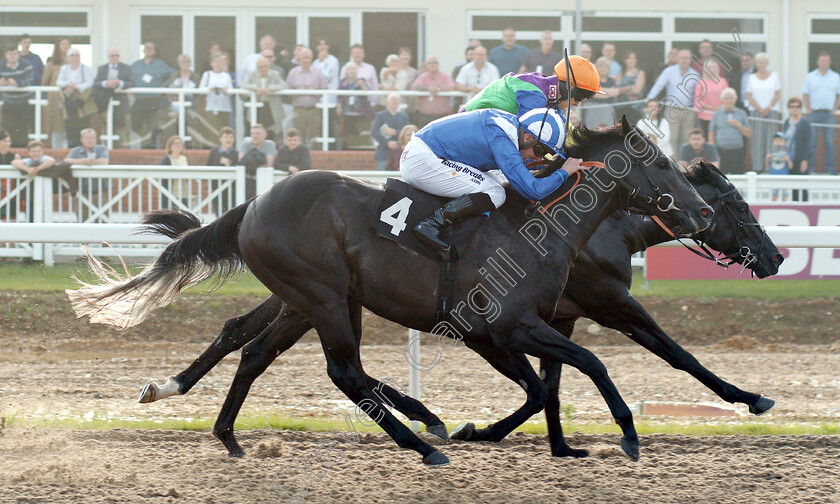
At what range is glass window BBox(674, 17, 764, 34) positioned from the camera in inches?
532

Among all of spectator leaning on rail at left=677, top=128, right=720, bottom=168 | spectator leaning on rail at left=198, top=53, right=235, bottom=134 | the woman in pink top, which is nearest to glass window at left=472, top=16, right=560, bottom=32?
the woman in pink top

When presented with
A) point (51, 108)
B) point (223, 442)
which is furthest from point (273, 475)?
point (51, 108)

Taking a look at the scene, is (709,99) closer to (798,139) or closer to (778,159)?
(778,159)

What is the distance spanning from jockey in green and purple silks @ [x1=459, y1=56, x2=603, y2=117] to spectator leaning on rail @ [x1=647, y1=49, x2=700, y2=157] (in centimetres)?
571

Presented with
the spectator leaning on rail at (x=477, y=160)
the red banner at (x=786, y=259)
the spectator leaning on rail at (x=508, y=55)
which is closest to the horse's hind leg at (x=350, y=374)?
the spectator leaning on rail at (x=477, y=160)

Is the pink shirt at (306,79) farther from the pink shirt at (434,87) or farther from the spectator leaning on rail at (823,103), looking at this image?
the spectator leaning on rail at (823,103)

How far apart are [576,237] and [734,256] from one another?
124cm

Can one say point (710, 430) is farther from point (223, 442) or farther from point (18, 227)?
point (18, 227)

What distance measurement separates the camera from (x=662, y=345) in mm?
4965

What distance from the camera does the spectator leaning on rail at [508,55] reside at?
11906mm

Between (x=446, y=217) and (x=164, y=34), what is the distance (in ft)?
32.1

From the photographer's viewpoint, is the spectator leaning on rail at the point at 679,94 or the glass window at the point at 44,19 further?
the glass window at the point at 44,19

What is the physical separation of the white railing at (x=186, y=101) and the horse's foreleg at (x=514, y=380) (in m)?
7.01

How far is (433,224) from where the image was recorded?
434 centimetres
